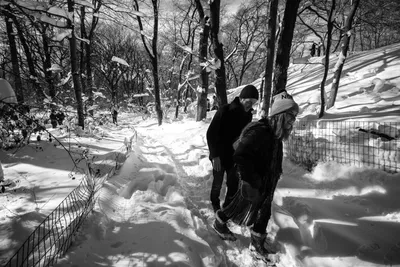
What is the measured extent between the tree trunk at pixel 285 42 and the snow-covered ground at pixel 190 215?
2245 mm

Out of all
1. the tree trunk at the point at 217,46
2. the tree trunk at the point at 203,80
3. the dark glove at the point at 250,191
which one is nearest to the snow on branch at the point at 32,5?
the dark glove at the point at 250,191

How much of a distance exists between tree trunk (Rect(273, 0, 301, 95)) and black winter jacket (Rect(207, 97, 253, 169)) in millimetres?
2870

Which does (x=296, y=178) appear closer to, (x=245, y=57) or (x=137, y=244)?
(x=137, y=244)

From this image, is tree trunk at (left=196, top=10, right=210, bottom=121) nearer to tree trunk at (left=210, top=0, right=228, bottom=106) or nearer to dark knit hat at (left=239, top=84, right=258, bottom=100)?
tree trunk at (left=210, top=0, right=228, bottom=106)

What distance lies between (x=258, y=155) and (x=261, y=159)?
0.07 meters

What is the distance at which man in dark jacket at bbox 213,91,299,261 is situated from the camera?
1.86m

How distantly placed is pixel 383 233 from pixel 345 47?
939 cm

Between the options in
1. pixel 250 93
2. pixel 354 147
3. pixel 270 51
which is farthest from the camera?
pixel 270 51

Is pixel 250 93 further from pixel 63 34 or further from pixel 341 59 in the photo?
pixel 341 59

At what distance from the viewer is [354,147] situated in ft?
14.6

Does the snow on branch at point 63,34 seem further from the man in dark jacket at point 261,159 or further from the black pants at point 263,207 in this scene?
the black pants at point 263,207

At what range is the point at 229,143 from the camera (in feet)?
8.31

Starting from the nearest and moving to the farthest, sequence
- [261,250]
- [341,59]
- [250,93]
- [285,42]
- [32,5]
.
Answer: [32,5] → [261,250] → [250,93] → [285,42] → [341,59]

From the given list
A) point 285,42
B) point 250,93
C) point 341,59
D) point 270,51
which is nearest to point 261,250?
point 250,93
